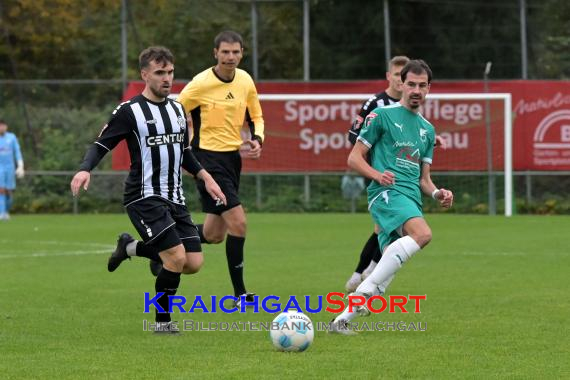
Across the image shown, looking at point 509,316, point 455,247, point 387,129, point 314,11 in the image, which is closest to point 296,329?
point 387,129

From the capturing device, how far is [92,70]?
2723 centimetres

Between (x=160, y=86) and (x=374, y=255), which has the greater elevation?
(x=160, y=86)

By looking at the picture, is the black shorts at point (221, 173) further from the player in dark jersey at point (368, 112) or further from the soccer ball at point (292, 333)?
the soccer ball at point (292, 333)

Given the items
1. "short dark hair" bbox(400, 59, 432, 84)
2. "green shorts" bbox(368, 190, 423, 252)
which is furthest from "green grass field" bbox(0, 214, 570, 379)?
"short dark hair" bbox(400, 59, 432, 84)

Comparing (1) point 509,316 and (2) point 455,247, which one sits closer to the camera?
(1) point 509,316

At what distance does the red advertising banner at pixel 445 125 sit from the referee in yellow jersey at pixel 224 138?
11687 mm

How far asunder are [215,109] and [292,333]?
3403 millimetres

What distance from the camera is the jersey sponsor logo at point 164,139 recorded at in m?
8.30

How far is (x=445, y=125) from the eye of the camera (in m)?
21.9

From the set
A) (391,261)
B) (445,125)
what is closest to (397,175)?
(391,261)

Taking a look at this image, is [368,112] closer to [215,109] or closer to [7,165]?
[215,109]

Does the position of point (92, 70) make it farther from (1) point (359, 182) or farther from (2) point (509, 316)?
(2) point (509, 316)

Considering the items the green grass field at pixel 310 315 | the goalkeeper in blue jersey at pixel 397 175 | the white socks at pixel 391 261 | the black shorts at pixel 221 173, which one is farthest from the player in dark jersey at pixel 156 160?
the black shorts at pixel 221 173

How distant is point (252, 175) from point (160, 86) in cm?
1465
